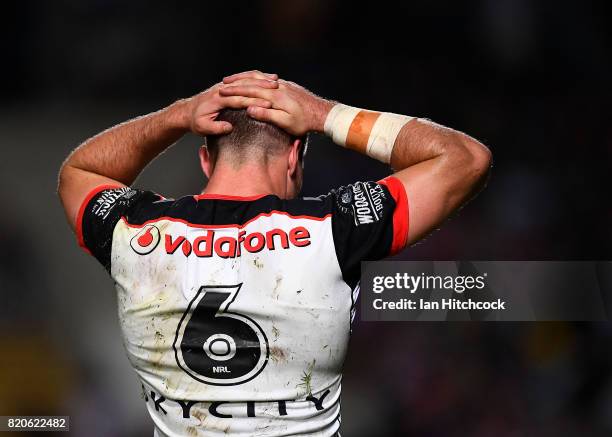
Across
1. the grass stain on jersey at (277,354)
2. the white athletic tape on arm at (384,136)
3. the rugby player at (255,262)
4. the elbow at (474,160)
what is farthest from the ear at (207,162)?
the elbow at (474,160)

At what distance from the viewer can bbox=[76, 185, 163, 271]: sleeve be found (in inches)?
72.5

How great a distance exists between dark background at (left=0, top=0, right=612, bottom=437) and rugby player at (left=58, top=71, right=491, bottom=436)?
3.03 m

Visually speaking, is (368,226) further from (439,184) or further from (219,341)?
(219,341)

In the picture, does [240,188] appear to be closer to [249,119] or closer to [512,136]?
[249,119]

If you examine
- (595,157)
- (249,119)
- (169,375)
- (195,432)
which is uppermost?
(249,119)

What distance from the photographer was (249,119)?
1902mm

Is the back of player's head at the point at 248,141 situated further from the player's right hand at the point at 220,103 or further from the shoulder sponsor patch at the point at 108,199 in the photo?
the shoulder sponsor patch at the point at 108,199

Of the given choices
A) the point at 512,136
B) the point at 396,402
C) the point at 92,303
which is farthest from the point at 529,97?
the point at 92,303

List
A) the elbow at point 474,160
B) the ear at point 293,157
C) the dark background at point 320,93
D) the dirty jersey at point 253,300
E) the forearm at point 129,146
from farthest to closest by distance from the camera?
the dark background at point 320,93 < the forearm at point 129,146 < the ear at point 293,157 < the elbow at point 474,160 < the dirty jersey at point 253,300

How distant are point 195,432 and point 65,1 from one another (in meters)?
4.37

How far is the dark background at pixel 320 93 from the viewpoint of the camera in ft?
16.3

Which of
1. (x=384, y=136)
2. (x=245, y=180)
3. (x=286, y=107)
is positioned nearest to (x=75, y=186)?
(x=245, y=180)

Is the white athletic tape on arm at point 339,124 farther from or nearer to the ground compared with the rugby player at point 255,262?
farther from the ground

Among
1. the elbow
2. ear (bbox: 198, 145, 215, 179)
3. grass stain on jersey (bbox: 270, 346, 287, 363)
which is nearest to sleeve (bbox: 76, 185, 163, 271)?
ear (bbox: 198, 145, 215, 179)
